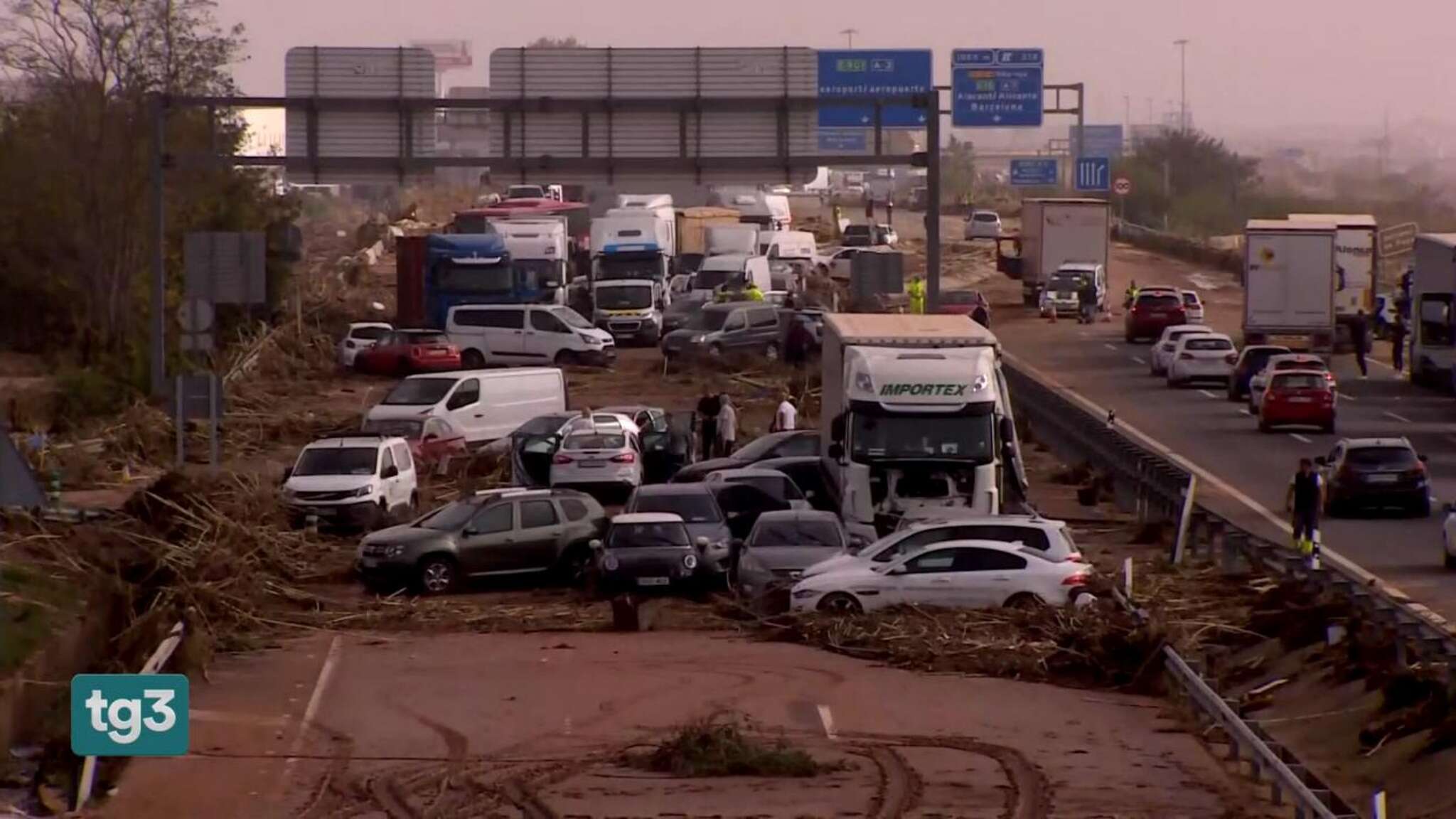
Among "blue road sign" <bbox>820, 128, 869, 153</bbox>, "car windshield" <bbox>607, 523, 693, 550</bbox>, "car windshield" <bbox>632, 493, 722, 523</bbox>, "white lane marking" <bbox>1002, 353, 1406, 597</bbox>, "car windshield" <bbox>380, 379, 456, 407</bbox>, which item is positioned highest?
"blue road sign" <bbox>820, 128, 869, 153</bbox>

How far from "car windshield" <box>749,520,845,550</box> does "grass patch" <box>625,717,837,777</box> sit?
8.84 metres

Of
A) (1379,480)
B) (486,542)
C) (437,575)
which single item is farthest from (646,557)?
(1379,480)

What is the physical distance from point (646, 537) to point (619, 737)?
818 cm

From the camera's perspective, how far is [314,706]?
20.2m

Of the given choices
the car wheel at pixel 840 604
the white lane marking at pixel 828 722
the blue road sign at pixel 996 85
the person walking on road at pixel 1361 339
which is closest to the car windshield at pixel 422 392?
the car wheel at pixel 840 604

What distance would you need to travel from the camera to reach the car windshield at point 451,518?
27.9m

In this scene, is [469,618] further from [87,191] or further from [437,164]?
[87,191]

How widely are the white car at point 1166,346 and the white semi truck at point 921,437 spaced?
26.6 m

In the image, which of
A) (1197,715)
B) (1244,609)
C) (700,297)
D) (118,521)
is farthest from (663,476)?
(700,297)

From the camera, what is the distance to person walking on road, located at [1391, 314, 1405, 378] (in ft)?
190

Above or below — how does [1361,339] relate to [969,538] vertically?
above

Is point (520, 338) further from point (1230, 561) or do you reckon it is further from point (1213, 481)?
point (1230, 561)

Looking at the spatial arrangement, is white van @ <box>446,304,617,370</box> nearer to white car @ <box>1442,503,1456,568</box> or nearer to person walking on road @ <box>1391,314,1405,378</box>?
person walking on road @ <box>1391,314,1405,378</box>

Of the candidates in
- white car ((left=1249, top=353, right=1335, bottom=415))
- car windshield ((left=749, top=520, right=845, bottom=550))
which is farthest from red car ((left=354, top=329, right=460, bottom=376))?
car windshield ((left=749, top=520, right=845, bottom=550))
